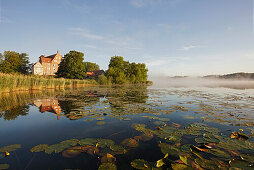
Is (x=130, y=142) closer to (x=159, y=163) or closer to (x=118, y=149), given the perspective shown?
(x=118, y=149)

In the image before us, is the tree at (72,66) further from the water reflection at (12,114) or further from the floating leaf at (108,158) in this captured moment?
the floating leaf at (108,158)

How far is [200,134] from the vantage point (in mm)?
3475

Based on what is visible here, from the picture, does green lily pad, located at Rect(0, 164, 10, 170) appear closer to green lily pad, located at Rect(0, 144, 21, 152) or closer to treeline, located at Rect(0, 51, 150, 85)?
green lily pad, located at Rect(0, 144, 21, 152)

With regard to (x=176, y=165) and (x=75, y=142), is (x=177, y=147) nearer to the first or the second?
(x=176, y=165)

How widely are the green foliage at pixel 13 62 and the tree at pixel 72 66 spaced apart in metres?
21.4

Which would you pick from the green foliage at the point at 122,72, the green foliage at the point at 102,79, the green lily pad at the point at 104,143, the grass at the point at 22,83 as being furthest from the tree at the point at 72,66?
the green lily pad at the point at 104,143

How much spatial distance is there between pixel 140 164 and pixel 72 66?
43.7m

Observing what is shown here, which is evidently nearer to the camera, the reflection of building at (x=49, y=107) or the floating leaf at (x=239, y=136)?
the floating leaf at (x=239, y=136)

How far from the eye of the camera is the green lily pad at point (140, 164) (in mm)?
2131

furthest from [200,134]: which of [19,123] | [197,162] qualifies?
[19,123]

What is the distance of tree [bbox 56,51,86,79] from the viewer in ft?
133

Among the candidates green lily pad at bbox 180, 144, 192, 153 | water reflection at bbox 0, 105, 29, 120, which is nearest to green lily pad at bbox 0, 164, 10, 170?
green lily pad at bbox 180, 144, 192, 153

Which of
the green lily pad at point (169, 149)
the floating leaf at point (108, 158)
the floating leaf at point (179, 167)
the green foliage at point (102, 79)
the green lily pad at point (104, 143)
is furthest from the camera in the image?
the green foliage at point (102, 79)

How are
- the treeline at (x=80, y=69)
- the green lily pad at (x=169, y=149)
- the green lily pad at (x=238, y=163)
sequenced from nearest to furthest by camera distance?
the green lily pad at (x=238, y=163) → the green lily pad at (x=169, y=149) → the treeline at (x=80, y=69)
